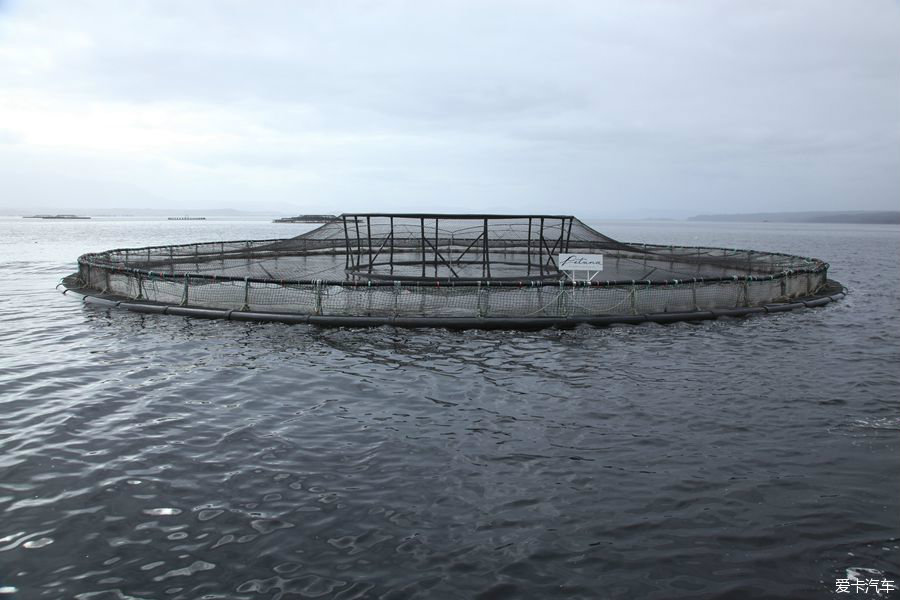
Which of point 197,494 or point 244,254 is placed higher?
point 244,254

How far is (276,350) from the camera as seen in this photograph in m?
16.8

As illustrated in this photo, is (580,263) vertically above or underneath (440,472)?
above

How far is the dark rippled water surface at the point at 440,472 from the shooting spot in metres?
6.65

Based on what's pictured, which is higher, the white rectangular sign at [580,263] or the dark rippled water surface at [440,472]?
the white rectangular sign at [580,263]

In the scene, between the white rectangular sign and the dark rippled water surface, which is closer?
the dark rippled water surface

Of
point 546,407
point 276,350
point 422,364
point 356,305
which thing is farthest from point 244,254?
point 546,407

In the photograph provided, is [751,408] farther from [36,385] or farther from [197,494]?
[36,385]

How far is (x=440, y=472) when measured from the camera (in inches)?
358

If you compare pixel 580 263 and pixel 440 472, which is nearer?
pixel 440 472

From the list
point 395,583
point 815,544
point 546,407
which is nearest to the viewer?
point 395,583

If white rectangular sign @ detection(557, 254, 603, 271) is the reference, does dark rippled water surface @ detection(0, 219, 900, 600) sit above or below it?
below

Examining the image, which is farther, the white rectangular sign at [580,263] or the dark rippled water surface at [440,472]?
the white rectangular sign at [580,263]

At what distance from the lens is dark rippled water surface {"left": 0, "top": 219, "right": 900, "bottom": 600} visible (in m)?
6.65

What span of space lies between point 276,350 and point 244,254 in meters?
23.7
